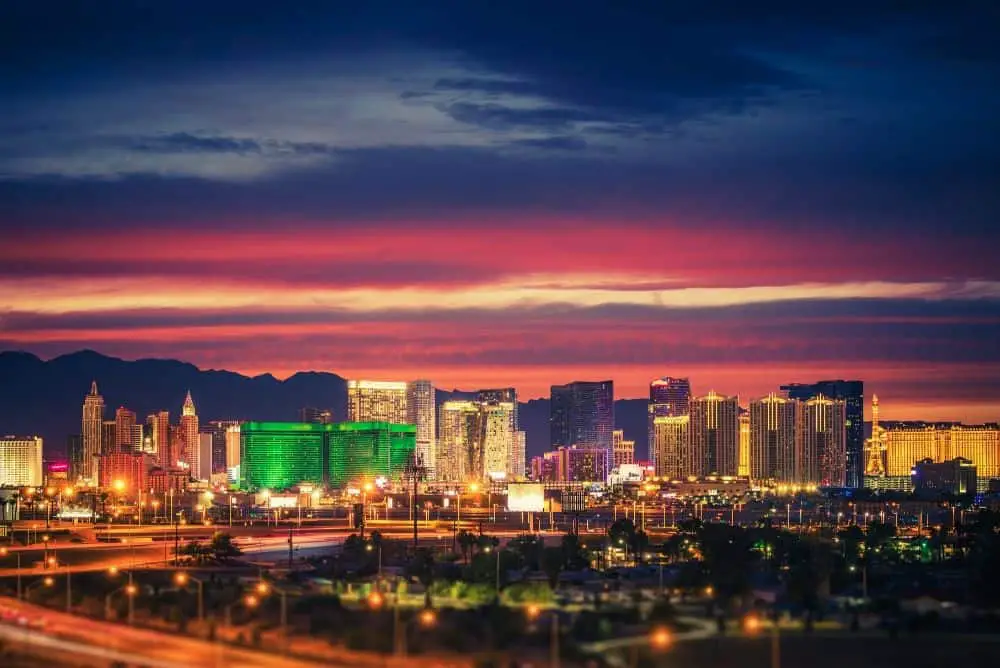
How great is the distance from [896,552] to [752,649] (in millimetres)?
64102

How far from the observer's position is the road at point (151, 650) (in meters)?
61.9

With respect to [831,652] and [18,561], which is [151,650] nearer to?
[831,652]

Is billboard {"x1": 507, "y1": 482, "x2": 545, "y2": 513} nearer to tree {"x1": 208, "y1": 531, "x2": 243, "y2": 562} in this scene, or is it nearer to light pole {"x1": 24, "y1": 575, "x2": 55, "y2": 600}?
tree {"x1": 208, "y1": 531, "x2": 243, "y2": 562}

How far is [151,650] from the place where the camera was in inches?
2586

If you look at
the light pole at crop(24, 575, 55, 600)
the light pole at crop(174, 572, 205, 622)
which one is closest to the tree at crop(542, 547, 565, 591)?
the light pole at crop(174, 572, 205, 622)

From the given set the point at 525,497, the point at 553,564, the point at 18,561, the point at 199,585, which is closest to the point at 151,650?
the point at 199,585

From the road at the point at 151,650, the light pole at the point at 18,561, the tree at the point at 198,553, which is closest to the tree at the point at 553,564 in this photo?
the tree at the point at 198,553

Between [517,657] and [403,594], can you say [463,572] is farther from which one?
[517,657]

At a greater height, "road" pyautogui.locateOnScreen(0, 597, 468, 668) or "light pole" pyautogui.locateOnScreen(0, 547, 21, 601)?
"road" pyautogui.locateOnScreen(0, 597, 468, 668)

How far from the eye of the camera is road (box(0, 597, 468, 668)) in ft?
203

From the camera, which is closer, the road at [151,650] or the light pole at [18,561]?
the road at [151,650]

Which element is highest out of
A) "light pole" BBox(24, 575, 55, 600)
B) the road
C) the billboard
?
the road

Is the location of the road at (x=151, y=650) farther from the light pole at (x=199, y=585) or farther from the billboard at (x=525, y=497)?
the billboard at (x=525, y=497)

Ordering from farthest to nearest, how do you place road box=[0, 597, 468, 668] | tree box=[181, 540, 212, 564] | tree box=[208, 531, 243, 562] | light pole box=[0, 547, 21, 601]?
tree box=[208, 531, 243, 562] < tree box=[181, 540, 212, 564] < light pole box=[0, 547, 21, 601] < road box=[0, 597, 468, 668]
